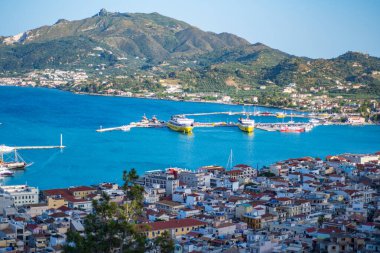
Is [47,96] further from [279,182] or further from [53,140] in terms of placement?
[279,182]

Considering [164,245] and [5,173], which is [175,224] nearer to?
[164,245]

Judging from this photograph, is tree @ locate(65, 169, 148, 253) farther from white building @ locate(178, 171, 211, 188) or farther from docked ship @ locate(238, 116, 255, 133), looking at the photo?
docked ship @ locate(238, 116, 255, 133)

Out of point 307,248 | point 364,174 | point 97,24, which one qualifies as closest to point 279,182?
point 364,174

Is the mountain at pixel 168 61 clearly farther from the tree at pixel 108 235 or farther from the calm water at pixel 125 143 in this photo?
the tree at pixel 108 235

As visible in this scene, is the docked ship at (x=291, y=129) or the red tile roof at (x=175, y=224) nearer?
the red tile roof at (x=175, y=224)

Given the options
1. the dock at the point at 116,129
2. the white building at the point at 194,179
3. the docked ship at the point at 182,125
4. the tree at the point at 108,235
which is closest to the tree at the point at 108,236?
the tree at the point at 108,235

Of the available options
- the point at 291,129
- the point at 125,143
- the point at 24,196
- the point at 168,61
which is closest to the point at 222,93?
the point at 291,129
